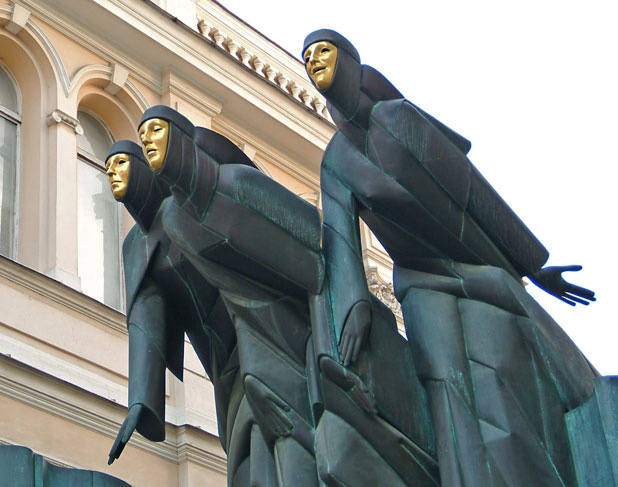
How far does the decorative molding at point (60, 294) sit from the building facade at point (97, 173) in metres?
0.01

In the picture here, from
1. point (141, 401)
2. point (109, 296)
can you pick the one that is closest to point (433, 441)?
point (141, 401)

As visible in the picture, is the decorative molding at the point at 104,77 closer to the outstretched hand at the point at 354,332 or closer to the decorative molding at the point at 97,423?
the decorative molding at the point at 97,423

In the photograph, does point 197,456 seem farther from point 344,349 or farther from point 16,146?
point 344,349

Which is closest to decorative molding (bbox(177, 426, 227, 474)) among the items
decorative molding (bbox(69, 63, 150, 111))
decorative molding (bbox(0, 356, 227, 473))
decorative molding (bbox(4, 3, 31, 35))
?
decorative molding (bbox(0, 356, 227, 473))

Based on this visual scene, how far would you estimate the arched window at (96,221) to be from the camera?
Answer: 1313 cm

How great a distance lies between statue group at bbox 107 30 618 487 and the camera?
20.6 ft

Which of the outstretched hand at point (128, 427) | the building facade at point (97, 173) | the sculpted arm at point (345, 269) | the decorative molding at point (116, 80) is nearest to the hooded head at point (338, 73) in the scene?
the sculpted arm at point (345, 269)

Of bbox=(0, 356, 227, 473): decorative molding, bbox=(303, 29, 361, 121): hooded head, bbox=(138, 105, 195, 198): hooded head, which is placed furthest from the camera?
bbox=(0, 356, 227, 473): decorative molding

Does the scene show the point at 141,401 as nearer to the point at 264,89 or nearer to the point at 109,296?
the point at 109,296

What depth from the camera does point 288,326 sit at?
6789 millimetres

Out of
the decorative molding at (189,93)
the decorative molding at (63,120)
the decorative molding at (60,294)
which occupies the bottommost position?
the decorative molding at (60,294)

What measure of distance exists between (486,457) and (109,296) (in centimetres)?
742

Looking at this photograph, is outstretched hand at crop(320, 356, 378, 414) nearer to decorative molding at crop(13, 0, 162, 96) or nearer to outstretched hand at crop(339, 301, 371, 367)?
outstretched hand at crop(339, 301, 371, 367)

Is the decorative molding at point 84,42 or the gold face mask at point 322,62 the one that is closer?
the gold face mask at point 322,62
